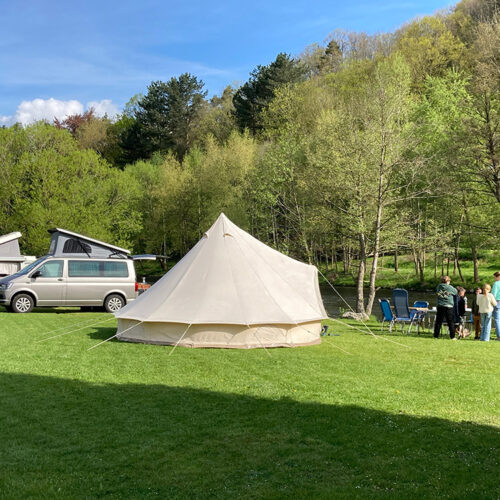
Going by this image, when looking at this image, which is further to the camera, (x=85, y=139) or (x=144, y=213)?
(x=85, y=139)

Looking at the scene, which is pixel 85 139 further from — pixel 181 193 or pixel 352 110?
pixel 352 110

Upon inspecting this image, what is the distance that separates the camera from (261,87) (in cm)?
6116

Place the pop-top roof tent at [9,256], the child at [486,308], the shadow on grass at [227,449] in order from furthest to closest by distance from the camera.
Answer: the pop-top roof tent at [9,256]
the child at [486,308]
the shadow on grass at [227,449]

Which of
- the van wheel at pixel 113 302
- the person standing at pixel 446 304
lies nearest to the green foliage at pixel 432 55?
the van wheel at pixel 113 302

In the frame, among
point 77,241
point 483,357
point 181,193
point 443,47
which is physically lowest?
point 483,357

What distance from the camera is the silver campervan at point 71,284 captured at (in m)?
20.2

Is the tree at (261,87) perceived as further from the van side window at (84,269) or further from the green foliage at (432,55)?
the van side window at (84,269)

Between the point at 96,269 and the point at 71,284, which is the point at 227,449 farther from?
the point at 96,269

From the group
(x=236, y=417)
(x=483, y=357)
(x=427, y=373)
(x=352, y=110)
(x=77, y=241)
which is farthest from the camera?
(x=352, y=110)

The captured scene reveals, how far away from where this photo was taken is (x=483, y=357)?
12055 millimetres

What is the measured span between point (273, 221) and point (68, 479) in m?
31.2

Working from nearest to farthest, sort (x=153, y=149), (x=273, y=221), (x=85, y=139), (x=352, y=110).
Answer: (x=352, y=110) < (x=273, y=221) < (x=153, y=149) < (x=85, y=139)

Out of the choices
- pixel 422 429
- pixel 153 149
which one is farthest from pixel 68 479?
pixel 153 149

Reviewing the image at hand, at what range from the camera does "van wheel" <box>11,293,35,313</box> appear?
2017cm
